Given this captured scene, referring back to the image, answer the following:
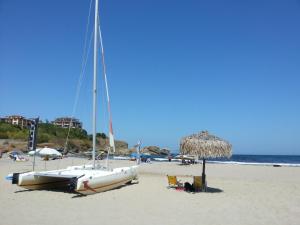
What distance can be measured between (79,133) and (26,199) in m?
112

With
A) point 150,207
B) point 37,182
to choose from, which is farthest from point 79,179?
point 150,207

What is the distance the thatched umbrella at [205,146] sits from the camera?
13.4m

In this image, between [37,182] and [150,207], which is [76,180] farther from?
[150,207]

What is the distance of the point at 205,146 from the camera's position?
44.1 ft

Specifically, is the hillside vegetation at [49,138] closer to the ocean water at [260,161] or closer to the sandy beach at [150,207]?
the ocean water at [260,161]

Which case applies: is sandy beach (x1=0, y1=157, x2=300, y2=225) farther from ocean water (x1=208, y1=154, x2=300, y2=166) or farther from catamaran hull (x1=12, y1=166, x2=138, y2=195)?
ocean water (x1=208, y1=154, x2=300, y2=166)

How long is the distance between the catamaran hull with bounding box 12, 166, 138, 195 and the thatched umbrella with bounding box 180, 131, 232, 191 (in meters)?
3.18

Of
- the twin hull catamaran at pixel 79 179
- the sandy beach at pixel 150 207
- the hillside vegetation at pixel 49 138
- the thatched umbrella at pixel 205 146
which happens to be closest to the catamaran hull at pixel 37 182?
the twin hull catamaran at pixel 79 179

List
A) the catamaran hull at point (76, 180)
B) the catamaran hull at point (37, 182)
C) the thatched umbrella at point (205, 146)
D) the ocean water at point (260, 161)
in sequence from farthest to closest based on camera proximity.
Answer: the ocean water at point (260, 161), the thatched umbrella at point (205, 146), the catamaran hull at point (37, 182), the catamaran hull at point (76, 180)

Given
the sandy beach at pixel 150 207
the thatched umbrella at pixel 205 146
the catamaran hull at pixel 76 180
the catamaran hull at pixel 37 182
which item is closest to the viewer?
the sandy beach at pixel 150 207

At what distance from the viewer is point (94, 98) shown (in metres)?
15.2

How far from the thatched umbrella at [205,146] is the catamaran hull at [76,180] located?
318 cm

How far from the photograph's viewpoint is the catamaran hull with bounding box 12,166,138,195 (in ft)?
39.9

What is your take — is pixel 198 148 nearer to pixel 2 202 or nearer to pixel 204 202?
pixel 204 202
